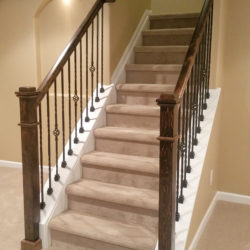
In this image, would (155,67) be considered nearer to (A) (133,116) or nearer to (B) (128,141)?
(A) (133,116)

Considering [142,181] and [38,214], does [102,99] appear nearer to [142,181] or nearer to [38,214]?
[142,181]

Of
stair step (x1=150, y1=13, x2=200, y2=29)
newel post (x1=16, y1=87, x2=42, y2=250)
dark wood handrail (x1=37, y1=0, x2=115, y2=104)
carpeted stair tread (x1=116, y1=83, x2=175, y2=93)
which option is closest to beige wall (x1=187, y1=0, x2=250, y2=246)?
carpeted stair tread (x1=116, y1=83, x2=175, y2=93)

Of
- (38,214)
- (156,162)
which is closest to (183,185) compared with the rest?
(156,162)

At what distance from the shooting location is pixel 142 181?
2.71 meters

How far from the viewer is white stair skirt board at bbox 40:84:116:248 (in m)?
2.56

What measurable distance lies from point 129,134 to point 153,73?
3.20 feet

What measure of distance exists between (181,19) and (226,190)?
2211 millimetres

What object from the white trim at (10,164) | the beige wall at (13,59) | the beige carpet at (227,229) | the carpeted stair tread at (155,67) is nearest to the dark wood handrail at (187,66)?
the carpeted stair tread at (155,67)

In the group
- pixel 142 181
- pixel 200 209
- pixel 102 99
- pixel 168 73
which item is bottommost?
pixel 200 209

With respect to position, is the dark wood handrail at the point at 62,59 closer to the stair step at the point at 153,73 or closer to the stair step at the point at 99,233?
the stair step at the point at 153,73

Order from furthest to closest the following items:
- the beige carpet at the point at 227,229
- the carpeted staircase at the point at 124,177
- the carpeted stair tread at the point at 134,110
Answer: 1. the carpeted stair tread at the point at 134,110
2. the beige carpet at the point at 227,229
3. the carpeted staircase at the point at 124,177

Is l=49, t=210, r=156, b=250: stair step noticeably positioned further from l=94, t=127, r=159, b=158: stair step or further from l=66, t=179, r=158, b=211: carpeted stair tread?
l=94, t=127, r=159, b=158: stair step

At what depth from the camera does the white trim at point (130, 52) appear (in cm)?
365

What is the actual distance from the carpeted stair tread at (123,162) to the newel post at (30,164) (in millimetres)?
543
